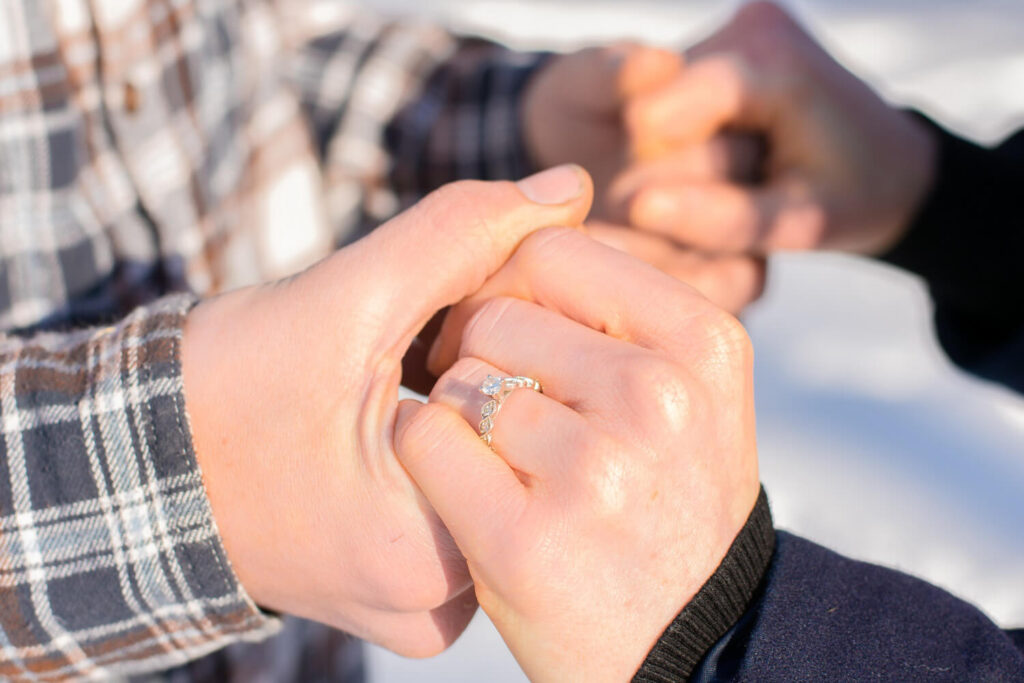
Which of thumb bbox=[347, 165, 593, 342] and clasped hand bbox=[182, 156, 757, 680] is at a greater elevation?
thumb bbox=[347, 165, 593, 342]

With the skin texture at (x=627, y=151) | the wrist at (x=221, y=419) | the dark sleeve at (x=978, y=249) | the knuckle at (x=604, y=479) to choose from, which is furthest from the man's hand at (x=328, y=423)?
the dark sleeve at (x=978, y=249)

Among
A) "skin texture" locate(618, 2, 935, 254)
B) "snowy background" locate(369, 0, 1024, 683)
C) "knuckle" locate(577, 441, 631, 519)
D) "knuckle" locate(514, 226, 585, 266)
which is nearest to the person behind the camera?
"knuckle" locate(577, 441, 631, 519)

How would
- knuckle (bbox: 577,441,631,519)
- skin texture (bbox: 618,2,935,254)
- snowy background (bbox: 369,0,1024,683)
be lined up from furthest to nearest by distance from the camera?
snowy background (bbox: 369,0,1024,683)
skin texture (bbox: 618,2,935,254)
knuckle (bbox: 577,441,631,519)

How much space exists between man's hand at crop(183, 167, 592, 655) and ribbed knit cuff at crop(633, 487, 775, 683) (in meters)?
0.14

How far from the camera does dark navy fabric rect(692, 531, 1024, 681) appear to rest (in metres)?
0.42

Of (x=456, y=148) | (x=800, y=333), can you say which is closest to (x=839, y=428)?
(x=800, y=333)

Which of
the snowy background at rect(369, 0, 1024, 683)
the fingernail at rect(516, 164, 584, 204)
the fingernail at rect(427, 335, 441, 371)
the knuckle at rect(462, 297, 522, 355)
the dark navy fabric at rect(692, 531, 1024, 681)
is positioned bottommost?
the snowy background at rect(369, 0, 1024, 683)

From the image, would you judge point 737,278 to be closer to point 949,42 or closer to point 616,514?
point 616,514

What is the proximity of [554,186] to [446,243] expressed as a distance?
10 cm

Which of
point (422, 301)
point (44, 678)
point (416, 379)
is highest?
point (422, 301)

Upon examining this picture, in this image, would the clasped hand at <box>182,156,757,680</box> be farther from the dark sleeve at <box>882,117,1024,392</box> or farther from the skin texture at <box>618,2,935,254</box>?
the dark sleeve at <box>882,117,1024,392</box>

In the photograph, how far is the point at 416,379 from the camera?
0.60 meters

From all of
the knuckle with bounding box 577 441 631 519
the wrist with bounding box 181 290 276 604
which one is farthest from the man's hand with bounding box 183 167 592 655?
the knuckle with bounding box 577 441 631 519

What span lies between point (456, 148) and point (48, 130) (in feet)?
1.72
